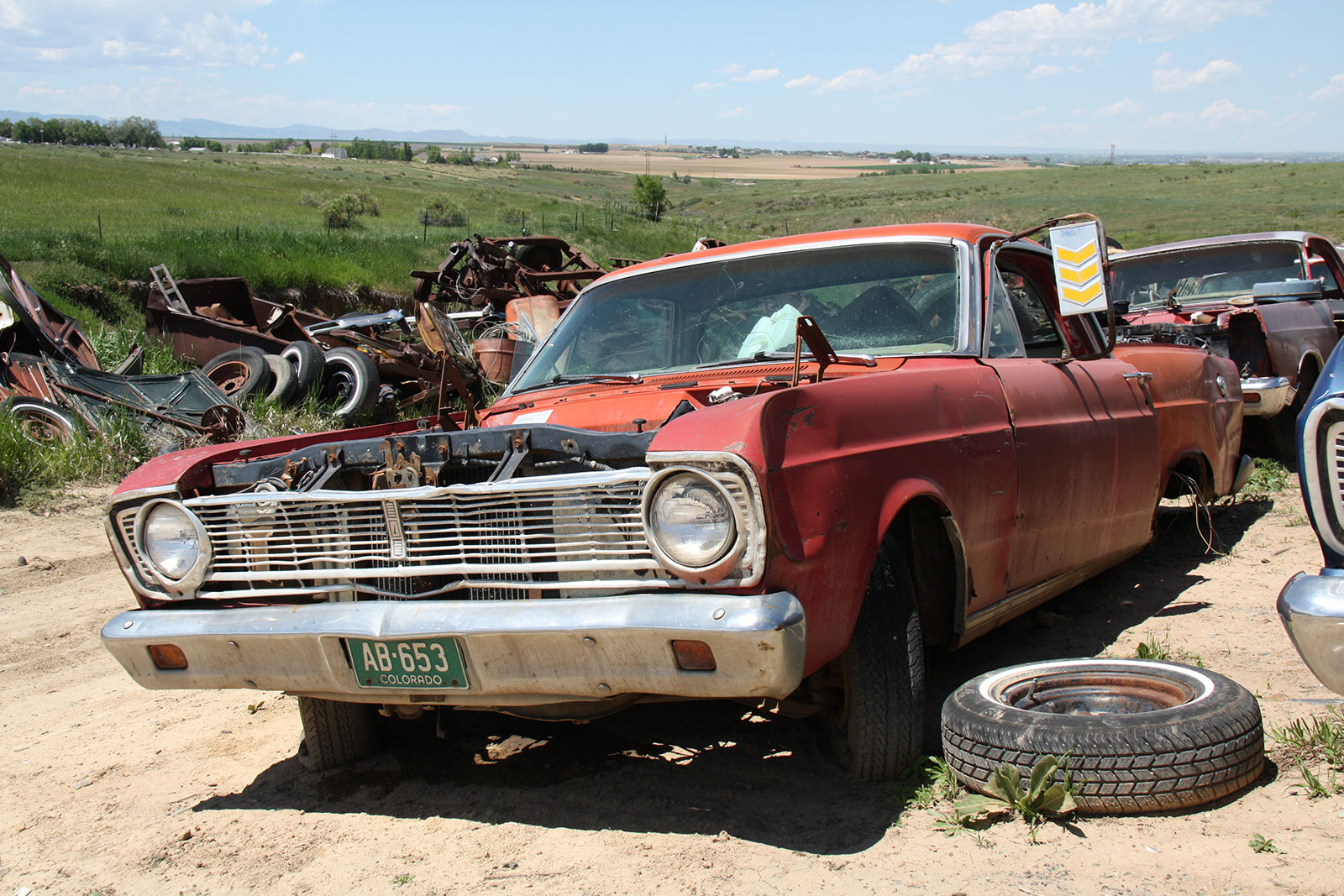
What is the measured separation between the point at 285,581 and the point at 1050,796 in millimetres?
2243

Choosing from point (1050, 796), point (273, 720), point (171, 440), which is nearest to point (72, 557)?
point (171, 440)

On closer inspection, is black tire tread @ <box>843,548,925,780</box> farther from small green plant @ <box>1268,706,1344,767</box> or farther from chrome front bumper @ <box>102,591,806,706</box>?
small green plant @ <box>1268,706,1344,767</box>

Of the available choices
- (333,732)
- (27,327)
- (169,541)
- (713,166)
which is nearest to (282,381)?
(27,327)

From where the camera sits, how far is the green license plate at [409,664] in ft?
9.48

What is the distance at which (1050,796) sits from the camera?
9.30 feet

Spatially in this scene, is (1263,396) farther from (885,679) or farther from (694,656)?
(694,656)

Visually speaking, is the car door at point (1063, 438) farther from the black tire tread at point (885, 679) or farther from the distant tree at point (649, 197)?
the distant tree at point (649, 197)

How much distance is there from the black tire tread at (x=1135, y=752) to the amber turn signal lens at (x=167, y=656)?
226 centimetres

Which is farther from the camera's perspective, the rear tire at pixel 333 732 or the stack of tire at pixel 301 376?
the stack of tire at pixel 301 376

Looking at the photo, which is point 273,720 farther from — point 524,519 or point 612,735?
point 524,519

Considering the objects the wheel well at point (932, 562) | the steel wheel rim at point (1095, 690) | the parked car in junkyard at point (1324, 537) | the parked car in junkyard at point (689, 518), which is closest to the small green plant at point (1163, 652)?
the steel wheel rim at point (1095, 690)

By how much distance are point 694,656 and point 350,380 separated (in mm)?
9671

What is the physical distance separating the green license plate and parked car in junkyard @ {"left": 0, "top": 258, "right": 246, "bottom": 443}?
20.9 feet

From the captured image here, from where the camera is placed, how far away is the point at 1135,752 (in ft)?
9.30
